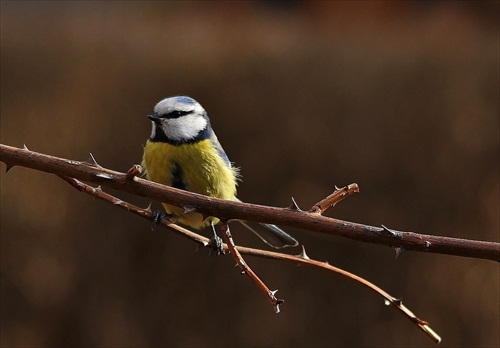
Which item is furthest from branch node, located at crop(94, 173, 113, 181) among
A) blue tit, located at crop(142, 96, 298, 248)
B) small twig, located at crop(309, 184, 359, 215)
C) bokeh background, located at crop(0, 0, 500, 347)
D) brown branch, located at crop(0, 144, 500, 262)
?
bokeh background, located at crop(0, 0, 500, 347)

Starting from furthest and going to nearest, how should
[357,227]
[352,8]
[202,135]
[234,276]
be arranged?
[352,8]
[234,276]
[202,135]
[357,227]

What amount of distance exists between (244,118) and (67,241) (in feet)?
4.03

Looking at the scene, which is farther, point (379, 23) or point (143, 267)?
point (379, 23)

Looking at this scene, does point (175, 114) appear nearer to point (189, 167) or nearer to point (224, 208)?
point (189, 167)

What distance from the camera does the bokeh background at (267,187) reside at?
15.1 ft

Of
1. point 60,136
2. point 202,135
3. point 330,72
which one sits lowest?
point 60,136

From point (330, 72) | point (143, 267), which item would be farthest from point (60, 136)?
point (330, 72)

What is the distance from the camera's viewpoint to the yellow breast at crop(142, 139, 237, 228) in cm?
225

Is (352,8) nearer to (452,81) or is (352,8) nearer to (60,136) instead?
(452,81)

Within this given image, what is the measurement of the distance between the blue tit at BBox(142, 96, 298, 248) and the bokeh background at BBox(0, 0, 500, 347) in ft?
7.01

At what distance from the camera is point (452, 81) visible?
191 inches

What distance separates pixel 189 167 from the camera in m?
2.27

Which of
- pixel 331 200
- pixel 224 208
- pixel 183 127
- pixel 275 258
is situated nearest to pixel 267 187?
pixel 183 127

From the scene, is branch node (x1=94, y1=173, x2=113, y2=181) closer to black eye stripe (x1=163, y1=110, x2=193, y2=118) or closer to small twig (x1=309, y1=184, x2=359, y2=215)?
small twig (x1=309, y1=184, x2=359, y2=215)
